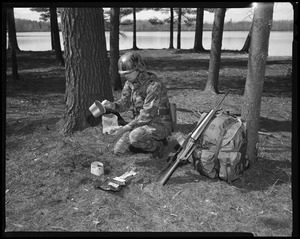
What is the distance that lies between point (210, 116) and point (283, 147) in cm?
229

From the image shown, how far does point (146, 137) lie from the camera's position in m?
4.95

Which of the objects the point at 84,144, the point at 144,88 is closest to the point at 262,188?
the point at 144,88

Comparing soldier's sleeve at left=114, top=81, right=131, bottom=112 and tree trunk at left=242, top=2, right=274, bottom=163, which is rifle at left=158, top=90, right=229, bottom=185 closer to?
tree trunk at left=242, top=2, right=274, bottom=163

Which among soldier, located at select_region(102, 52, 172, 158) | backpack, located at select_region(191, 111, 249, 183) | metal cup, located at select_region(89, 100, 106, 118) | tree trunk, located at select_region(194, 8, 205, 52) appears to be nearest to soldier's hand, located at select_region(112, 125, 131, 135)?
soldier, located at select_region(102, 52, 172, 158)

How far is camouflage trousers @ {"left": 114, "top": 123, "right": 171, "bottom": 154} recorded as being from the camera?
4.91 m

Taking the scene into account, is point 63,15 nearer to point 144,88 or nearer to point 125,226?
point 144,88

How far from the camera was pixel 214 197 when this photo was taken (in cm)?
407

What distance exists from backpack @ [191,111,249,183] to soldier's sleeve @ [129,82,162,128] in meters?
0.86

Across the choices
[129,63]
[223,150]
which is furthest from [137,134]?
[223,150]

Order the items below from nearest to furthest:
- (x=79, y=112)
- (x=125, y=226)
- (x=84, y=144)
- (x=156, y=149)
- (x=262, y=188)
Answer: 1. (x=125, y=226)
2. (x=262, y=188)
3. (x=156, y=149)
4. (x=84, y=144)
5. (x=79, y=112)

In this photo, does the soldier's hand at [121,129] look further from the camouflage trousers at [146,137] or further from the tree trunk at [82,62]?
the tree trunk at [82,62]

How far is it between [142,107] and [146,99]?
0.33m

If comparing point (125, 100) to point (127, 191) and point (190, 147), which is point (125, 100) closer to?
point (190, 147)

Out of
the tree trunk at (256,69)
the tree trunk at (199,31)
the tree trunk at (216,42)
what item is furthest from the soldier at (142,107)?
the tree trunk at (199,31)
